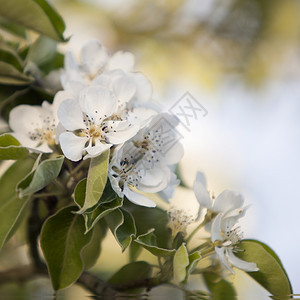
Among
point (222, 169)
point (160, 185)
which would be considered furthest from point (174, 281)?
point (222, 169)

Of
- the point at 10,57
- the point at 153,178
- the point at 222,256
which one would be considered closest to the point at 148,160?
the point at 153,178

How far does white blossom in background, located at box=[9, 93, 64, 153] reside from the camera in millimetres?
458

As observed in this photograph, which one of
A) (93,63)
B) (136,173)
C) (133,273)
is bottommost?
(133,273)

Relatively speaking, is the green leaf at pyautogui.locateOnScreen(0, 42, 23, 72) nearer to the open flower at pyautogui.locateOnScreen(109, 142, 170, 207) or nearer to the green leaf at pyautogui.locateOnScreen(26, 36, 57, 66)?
the green leaf at pyautogui.locateOnScreen(26, 36, 57, 66)

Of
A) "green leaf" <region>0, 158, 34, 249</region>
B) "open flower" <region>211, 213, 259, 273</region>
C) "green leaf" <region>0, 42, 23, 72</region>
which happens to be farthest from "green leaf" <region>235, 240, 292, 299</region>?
"green leaf" <region>0, 42, 23, 72</region>

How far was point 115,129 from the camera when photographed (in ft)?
1.33

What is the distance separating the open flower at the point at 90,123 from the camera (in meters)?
0.39

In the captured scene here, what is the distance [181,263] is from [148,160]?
115mm

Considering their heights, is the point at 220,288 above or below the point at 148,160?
below

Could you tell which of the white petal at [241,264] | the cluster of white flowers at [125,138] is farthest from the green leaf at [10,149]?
the white petal at [241,264]

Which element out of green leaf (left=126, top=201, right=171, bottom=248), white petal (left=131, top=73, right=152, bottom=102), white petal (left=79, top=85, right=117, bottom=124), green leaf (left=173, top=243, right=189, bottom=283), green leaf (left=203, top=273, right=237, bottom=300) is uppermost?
white petal (left=131, top=73, right=152, bottom=102)

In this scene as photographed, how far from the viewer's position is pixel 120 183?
0.41 metres

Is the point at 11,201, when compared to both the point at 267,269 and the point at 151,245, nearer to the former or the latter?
the point at 151,245

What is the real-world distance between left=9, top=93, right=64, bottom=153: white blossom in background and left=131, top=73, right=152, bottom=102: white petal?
0.32 ft
